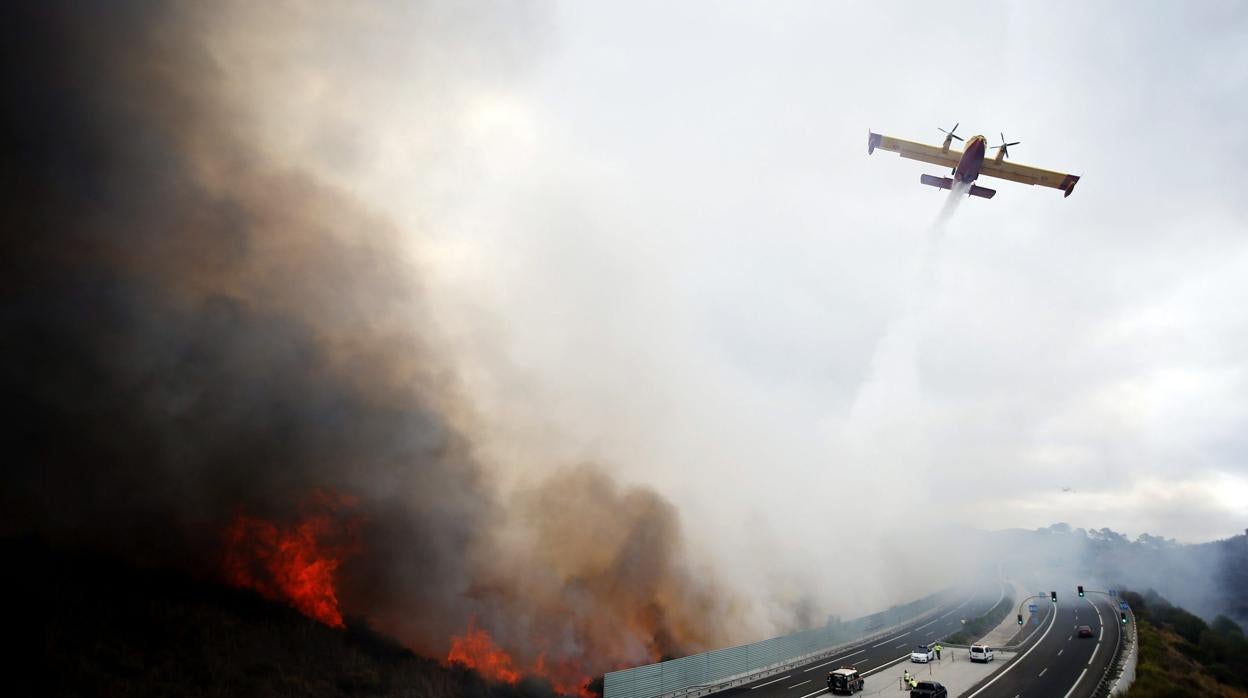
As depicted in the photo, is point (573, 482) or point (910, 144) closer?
point (573, 482)

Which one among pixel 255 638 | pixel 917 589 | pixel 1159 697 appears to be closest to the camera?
pixel 255 638

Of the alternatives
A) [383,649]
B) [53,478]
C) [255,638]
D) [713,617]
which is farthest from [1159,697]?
[53,478]

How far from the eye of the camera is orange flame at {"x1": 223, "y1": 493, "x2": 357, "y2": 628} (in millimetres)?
26344

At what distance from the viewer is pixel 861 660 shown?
42500 mm

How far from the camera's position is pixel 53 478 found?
23.5 m

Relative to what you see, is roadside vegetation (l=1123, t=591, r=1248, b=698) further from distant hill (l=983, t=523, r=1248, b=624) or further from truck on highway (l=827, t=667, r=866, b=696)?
distant hill (l=983, t=523, r=1248, b=624)

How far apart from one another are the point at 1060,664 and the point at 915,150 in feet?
122

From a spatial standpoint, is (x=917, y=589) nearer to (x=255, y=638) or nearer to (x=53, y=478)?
(x=255, y=638)

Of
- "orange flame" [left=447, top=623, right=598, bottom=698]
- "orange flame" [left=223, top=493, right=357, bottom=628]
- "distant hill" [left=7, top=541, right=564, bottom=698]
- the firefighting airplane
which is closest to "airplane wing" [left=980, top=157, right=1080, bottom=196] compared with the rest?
the firefighting airplane

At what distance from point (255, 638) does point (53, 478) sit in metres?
9.99

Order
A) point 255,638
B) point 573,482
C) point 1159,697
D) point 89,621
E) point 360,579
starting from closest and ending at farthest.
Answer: point 89,621, point 255,638, point 360,579, point 1159,697, point 573,482

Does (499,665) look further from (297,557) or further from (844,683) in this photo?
(844,683)

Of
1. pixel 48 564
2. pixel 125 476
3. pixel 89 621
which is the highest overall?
pixel 125 476

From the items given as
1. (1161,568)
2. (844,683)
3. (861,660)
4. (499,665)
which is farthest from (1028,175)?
(1161,568)
